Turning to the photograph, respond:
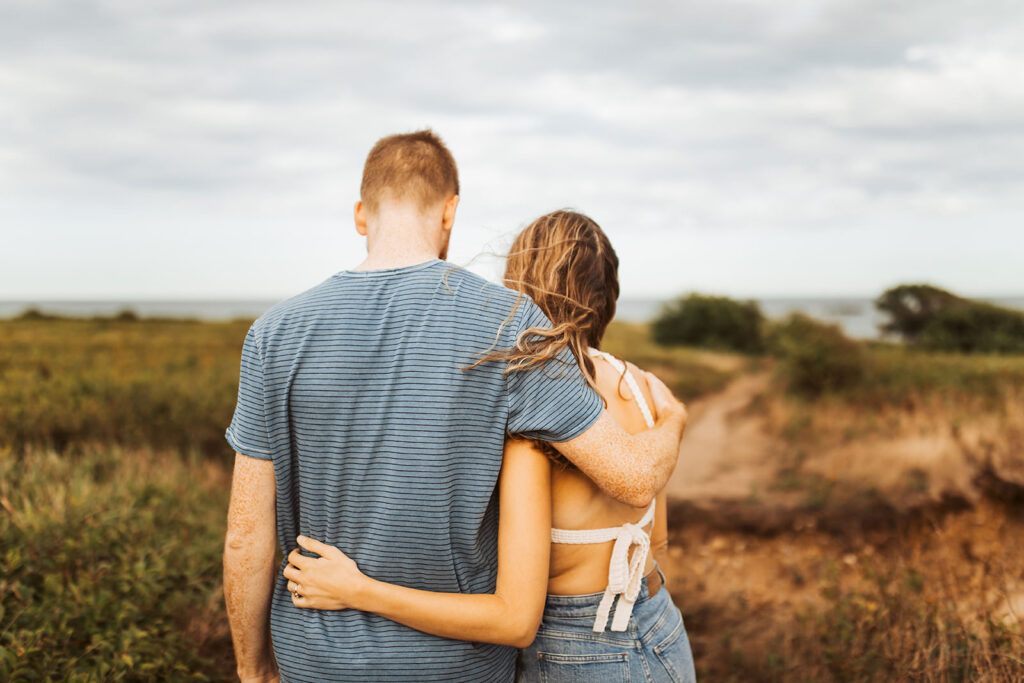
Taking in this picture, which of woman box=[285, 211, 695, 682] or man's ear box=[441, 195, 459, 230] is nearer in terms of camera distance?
woman box=[285, 211, 695, 682]

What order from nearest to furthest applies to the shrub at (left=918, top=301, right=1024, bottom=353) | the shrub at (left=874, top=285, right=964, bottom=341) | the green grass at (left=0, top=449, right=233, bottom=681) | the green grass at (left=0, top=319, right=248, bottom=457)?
the green grass at (left=0, top=449, right=233, bottom=681), the green grass at (left=0, top=319, right=248, bottom=457), the shrub at (left=918, top=301, right=1024, bottom=353), the shrub at (left=874, top=285, right=964, bottom=341)

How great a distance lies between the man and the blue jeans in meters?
0.24

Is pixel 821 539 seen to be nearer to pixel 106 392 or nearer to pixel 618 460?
pixel 618 460

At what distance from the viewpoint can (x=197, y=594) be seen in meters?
4.31

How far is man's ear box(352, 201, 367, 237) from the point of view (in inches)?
72.5

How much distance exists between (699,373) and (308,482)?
717 inches

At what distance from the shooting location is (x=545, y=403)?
62.5 inches

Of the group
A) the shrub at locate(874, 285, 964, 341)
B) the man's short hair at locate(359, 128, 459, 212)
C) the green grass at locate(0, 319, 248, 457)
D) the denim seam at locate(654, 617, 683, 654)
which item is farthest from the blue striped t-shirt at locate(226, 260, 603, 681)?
the shrub at locate(874, 285, 964, 341)

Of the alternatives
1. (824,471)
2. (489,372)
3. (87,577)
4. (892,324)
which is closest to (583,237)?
(489,372)

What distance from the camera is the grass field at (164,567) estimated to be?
3.26 m

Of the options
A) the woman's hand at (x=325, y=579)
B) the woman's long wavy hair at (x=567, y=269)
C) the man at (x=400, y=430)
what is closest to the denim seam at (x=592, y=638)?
the man at (x=400, y=430)

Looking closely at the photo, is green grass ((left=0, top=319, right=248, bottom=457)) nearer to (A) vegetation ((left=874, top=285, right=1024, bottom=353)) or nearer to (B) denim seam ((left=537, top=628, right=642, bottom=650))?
(B) denim seam ((left=537, top=628, right=642, bottom=650))

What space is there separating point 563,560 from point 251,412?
99cm

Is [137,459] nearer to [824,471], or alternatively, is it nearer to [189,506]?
[189,506]
